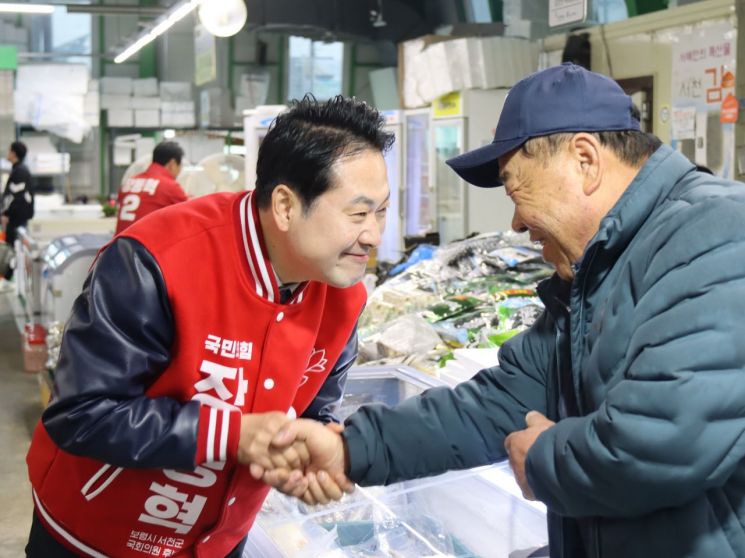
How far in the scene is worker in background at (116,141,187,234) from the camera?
8.26 metres

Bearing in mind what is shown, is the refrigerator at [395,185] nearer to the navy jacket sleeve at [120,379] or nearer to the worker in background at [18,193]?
the worker in background at [18,193]

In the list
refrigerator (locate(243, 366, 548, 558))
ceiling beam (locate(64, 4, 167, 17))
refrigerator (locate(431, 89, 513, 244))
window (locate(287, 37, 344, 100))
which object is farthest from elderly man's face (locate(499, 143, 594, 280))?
window (locate(287, 37, 344, 100))

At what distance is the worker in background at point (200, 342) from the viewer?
167 cm

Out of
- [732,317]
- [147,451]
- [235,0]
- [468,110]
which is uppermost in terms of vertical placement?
[235,0]

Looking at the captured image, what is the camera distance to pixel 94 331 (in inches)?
65.1

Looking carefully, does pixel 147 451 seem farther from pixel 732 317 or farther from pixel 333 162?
pixel 732 317

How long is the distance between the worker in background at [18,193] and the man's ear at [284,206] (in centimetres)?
1207

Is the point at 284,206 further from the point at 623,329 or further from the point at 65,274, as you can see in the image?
the point at 65,274

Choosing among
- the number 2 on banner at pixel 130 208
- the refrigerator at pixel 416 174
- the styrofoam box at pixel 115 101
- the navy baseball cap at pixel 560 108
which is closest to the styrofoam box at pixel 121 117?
the styrofoam box at pixel 115 101

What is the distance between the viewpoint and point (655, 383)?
49.9 inches

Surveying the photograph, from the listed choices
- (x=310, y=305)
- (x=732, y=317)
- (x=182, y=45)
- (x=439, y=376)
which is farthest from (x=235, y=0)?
(x=182, y=45)

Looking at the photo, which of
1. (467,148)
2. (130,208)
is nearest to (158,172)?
(130,208)

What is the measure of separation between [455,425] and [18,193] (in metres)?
12.2

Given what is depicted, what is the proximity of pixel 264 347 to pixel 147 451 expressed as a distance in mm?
297
